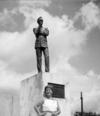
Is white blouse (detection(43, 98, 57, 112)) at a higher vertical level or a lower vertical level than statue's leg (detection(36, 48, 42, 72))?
lower

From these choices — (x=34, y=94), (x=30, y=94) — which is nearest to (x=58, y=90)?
(x=34, y=94)

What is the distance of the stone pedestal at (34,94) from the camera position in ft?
27.4

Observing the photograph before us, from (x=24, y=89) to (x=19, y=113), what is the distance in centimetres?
87

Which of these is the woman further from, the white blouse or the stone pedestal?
the stone pedestal

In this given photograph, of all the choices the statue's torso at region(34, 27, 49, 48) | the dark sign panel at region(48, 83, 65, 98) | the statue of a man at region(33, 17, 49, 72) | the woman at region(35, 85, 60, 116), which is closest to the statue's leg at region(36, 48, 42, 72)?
the statue of a man at region(33, 17, 49, 72)

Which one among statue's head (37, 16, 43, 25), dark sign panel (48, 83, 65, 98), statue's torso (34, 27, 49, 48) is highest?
statue's head (37, 16, 43, 25)


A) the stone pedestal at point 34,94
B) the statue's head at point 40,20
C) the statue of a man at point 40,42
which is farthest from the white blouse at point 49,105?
the statue's head at point 40,20

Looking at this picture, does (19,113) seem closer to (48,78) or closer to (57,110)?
(48,78)

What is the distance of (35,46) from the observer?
A: 359 inches

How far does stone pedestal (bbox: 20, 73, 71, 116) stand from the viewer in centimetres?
836

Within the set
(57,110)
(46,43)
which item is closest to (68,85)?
(46,43)

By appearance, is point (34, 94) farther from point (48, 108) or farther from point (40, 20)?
point (40, 20)

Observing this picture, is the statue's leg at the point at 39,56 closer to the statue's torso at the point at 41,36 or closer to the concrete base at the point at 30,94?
the statue's torso at the point at 41,36

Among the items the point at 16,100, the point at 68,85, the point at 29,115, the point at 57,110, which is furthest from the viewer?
the point at 16,100
